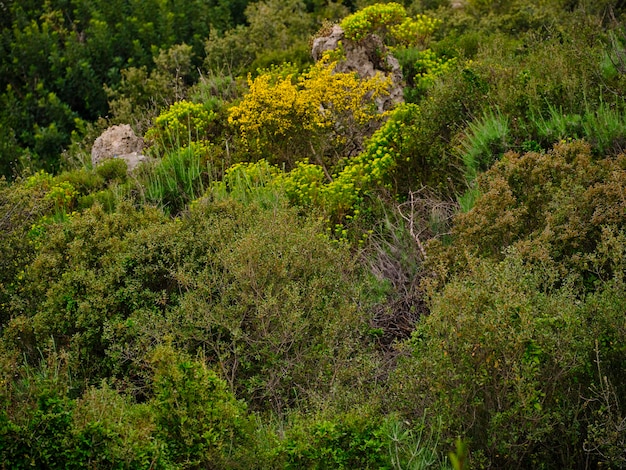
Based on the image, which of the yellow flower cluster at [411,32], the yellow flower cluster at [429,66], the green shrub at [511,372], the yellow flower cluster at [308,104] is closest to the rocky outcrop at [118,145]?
the yellow flower cluster at [308,104]

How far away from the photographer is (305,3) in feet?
71.1

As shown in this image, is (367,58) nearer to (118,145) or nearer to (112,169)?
(118,145)

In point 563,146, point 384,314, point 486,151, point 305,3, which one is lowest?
point 305,3

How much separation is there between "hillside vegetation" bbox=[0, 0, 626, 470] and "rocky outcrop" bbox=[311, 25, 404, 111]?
3.7 inches

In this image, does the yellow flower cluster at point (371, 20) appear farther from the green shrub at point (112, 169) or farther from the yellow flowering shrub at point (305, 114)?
the green shrub at point (112, 169)

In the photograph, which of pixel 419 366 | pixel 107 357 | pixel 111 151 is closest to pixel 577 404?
pixel 419 366

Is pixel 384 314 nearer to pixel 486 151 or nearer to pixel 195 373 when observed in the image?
pixel 486 151

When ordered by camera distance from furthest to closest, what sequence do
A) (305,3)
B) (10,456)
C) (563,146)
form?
(305,3) → (563,146) → (10,456)

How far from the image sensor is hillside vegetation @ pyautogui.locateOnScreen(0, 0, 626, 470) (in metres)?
5.40

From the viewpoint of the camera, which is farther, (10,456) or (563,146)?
(563,146)

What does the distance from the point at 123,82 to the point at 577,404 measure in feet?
46.2

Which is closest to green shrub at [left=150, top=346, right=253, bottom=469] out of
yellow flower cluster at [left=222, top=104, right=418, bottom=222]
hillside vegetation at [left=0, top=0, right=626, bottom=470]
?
hillside vegetation at [left=0, top=0, right=626, bottom=470]

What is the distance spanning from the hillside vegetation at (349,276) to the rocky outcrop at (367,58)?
9 cm

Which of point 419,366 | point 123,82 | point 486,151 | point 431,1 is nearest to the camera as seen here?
point 419,366
